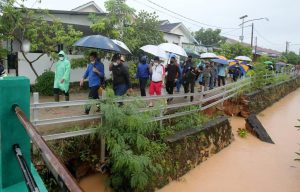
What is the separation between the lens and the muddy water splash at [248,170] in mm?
7138

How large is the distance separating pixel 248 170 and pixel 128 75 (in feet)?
14.9

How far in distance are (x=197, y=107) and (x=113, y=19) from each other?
5.19 metres

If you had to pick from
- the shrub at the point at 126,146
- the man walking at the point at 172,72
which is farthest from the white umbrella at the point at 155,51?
the shrub at the point at 126,146

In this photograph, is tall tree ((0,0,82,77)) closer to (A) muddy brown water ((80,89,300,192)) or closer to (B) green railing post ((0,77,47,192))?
(A) muddy brown water ((80,89,300,192))

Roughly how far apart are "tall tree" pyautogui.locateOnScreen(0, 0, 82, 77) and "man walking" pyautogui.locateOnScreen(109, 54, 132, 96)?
3898 mm

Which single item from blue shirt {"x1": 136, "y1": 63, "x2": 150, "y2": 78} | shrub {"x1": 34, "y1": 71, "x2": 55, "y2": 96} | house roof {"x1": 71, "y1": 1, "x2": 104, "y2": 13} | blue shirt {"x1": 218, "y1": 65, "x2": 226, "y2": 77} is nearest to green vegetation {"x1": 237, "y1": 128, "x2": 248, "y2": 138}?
blue shirt {"x1": 218, "y1": 65, "x2": 226, "y2": 77}

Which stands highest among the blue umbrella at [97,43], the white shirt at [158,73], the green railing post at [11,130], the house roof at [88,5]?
the house roof at [88,5]

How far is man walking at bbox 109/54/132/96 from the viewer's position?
699cm

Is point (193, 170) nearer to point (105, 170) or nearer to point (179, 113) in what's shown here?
point (179, 113)

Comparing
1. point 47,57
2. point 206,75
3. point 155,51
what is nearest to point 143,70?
point 155,51

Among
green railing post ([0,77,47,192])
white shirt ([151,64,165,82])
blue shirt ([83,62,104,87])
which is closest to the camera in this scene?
green railing post ([0,77,47,192])

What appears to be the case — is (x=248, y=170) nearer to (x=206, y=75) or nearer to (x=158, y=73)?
(x=158, y=73)

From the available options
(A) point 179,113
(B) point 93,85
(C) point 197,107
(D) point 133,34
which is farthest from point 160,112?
(D) point 133,34

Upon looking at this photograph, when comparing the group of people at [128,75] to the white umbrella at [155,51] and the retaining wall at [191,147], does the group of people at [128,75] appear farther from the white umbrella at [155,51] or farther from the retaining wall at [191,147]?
the retaining wall at [191,147]
